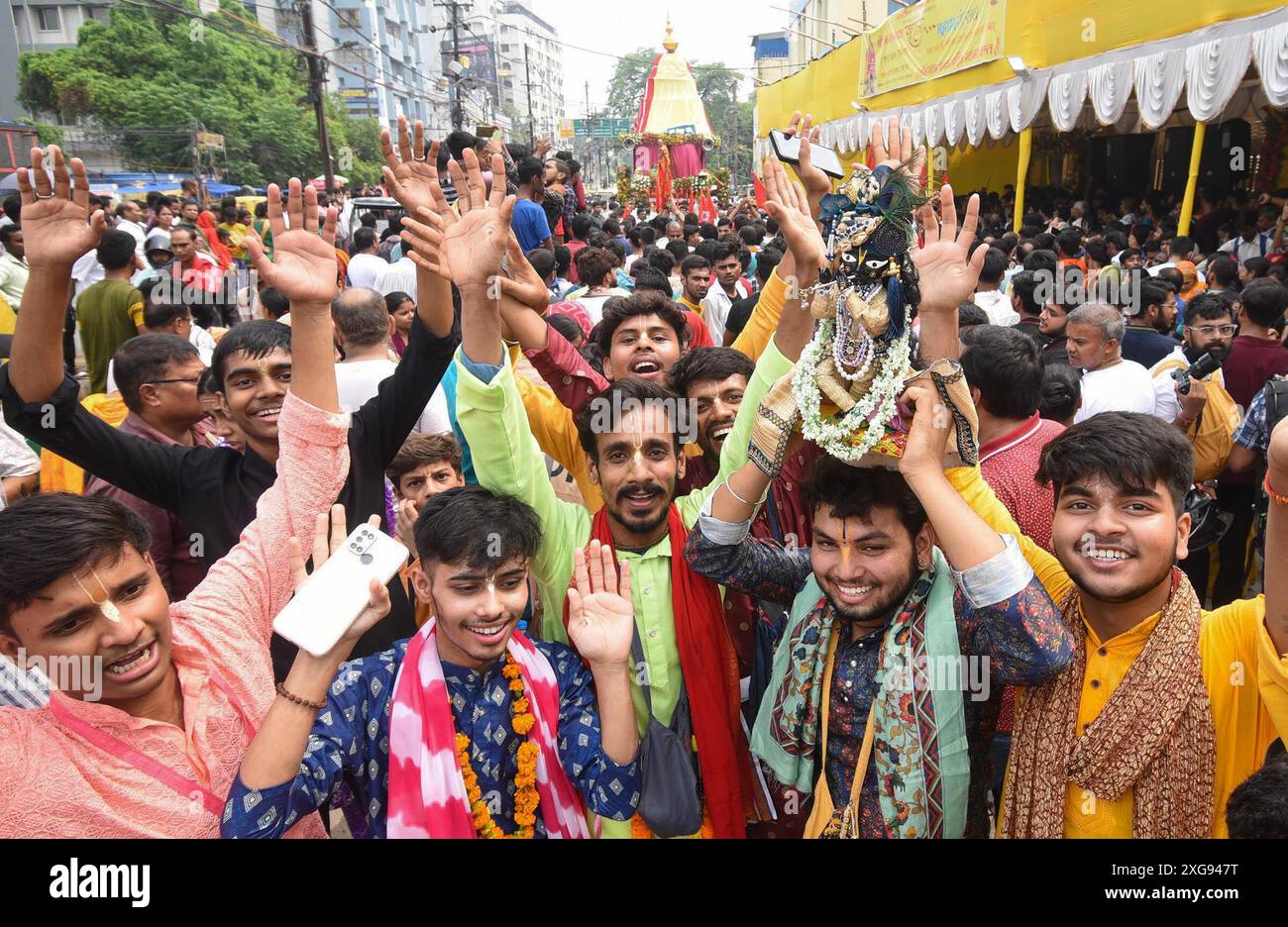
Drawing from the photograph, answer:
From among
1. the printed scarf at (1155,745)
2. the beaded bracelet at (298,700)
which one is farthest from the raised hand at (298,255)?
the printed scarf at (1155,745)

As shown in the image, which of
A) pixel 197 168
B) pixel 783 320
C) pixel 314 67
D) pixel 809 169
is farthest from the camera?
pixel 197 168

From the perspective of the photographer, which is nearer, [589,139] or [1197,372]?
[1197,372]

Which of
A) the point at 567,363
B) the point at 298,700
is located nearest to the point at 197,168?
the point at 567,363

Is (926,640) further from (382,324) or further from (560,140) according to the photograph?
(560,140)

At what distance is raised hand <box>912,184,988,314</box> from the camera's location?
195 cm

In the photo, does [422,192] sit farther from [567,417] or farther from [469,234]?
[567,417]

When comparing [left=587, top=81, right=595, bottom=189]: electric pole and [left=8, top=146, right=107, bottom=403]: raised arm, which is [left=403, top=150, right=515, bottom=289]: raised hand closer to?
[left=8, top=146, right=107, bottom=403]: raised arm

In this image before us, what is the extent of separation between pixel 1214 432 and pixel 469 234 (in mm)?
3495

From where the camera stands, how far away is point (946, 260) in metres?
1.98

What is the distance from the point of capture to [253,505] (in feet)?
8.04

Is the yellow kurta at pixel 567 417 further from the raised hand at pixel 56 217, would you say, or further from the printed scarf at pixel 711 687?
the raised hand at pixel 56 217

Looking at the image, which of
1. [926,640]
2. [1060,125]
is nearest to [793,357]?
[926,640]

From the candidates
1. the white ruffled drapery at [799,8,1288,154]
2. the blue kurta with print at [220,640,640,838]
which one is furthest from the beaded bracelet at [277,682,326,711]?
A: the white ruffled drapery at [799,8,1288,154]

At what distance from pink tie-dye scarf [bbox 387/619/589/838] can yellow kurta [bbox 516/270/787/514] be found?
968 mm
